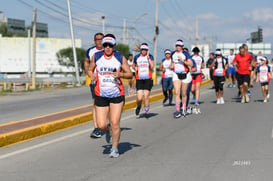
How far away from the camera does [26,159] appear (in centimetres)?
816

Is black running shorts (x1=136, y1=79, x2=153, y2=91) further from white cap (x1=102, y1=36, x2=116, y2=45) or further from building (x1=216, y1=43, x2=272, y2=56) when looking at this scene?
building (x1=216, y1=43, x2=272, y2=56)

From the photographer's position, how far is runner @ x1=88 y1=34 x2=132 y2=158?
792 centimetres

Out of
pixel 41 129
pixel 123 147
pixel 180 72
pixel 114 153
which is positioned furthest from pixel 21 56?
pixel 114 153

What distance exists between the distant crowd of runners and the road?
0.52 metres

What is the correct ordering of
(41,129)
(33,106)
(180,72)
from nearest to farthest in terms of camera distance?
1. (41,129)
2. (180,72)
3. (33,106)

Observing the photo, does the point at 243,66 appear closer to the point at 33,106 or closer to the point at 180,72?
the point at 180,72

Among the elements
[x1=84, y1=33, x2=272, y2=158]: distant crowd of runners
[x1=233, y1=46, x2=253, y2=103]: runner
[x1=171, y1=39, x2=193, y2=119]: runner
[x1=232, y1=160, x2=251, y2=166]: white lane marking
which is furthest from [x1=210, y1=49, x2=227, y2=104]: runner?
[x1=232, y1=160, x2=251, y2=166]: white lane marking

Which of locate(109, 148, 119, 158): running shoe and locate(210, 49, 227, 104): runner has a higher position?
locate(210, 49, 227, 104): runner

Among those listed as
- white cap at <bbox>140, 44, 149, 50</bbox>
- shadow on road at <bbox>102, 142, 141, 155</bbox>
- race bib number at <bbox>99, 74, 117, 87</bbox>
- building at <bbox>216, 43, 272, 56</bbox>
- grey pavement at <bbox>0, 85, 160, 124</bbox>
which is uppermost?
building at <bbox>216, 43, 272, 56</bbox>

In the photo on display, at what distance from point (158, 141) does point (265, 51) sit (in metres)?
87.6

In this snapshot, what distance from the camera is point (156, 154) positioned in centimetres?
834

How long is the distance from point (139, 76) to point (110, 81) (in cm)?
636

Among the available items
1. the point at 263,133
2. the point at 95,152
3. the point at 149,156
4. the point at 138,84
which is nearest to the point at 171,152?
the point at 149,156

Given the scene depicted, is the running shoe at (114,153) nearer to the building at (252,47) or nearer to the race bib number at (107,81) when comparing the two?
the race bib number at (107,81)
